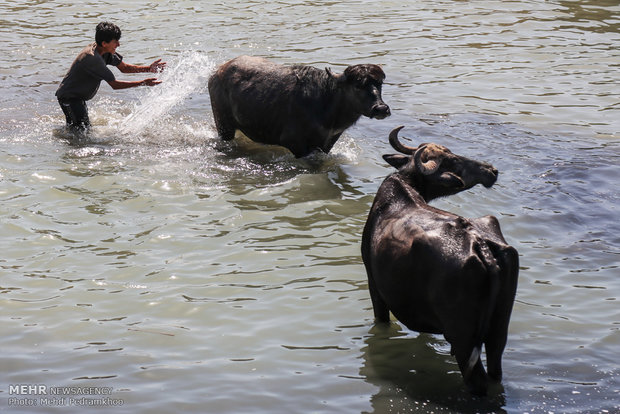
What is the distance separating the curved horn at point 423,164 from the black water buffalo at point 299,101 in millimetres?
3550

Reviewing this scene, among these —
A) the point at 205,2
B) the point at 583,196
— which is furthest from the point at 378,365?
the point at 205,2

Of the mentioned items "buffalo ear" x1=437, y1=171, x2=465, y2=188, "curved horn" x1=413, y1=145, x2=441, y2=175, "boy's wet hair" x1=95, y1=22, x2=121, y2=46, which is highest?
"boy's wet hair" x1=95, y1=22, x2=121, y2=46

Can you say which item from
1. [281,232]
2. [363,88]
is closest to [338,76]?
[363,88]

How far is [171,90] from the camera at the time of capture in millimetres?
14133

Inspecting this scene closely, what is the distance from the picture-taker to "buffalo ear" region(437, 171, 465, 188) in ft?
22.4

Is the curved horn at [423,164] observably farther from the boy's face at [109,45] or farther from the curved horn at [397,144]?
the boy's face at [109,45]

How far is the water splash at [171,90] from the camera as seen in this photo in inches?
494

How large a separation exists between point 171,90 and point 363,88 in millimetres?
4579

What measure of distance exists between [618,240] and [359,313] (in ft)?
10.4

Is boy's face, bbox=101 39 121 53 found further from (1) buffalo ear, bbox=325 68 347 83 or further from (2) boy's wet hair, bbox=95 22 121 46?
(1) buffalo ear, bbox=325 68 347 83

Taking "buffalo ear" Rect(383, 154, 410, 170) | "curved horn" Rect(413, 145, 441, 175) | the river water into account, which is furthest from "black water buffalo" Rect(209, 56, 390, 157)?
"curved horn" Rect(413, 145, 441, 175)

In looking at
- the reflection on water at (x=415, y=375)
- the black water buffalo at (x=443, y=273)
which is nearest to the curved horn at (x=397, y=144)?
the black water buffalo at (x=443, y=273)

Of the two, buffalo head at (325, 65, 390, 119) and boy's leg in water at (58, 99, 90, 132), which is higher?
buffalo head at (325, 65, 390, 119)

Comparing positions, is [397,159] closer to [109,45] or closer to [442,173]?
[442,173]
